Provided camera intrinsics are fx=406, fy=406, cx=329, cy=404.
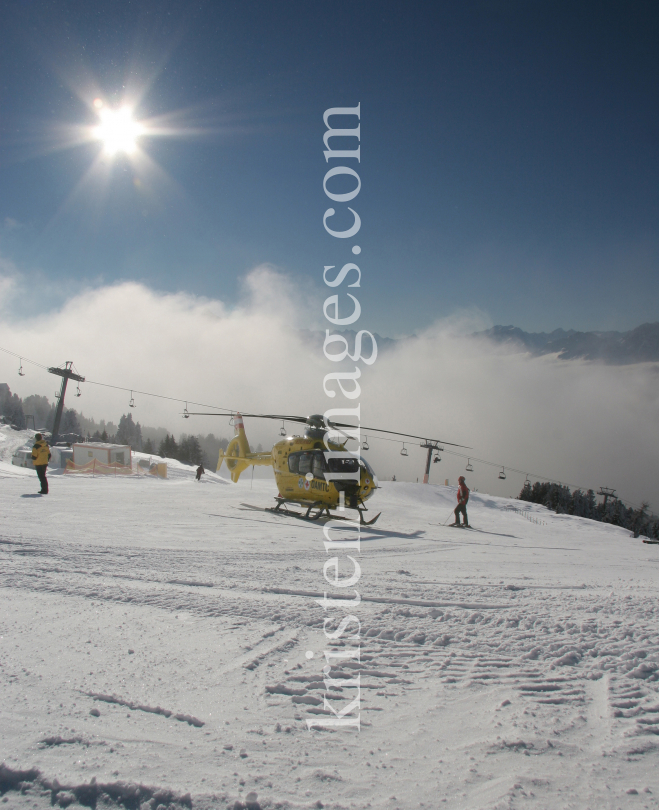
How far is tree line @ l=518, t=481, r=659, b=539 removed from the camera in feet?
253

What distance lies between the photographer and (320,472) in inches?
463

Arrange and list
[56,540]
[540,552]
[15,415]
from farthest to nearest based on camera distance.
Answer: [15,415] < [540,552] < [56,540]

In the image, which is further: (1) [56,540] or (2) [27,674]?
(1) [56,540]

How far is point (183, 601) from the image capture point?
3354mm

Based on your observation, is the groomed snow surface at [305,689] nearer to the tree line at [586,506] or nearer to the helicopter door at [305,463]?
the helicopter door at [305,463]

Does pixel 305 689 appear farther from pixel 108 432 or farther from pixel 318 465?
pixel 108 432

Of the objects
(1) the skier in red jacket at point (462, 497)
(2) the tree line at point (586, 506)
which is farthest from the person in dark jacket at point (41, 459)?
(2) the tree line at point (586, 506)

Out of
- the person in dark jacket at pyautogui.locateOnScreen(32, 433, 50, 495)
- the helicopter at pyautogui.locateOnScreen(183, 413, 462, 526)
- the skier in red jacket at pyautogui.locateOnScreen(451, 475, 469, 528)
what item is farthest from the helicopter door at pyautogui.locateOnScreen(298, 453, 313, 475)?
the person in dark jacket at pyautogui.locateOnScreen(32, 433, 50, 495)

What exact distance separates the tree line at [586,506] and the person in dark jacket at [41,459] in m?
79.8

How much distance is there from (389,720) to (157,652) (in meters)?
1.40

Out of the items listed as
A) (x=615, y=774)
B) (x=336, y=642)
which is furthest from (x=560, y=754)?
(x=336, y=642)

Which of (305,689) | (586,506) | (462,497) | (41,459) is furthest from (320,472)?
(586,506)

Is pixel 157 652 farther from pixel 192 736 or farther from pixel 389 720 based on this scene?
pixel 389 720

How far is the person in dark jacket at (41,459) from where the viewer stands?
1050 cm
